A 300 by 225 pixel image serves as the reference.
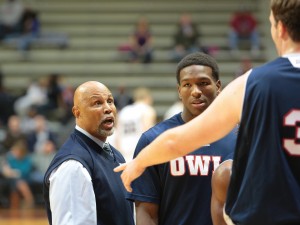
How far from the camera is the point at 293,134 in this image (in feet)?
8.46

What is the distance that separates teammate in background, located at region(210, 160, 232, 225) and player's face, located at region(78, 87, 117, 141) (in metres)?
1.10

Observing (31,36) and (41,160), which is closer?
(41,160)

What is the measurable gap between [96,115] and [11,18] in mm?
14446

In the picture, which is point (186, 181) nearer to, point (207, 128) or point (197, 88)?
point (197, 88)

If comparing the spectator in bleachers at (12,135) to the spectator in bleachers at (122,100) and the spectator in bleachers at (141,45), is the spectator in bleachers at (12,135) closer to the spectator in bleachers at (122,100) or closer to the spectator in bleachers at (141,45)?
the spectator in bleachers at (122,100)

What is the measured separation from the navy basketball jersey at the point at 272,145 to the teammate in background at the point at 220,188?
0.27 m

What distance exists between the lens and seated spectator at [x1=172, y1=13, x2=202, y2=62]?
17.2 metres

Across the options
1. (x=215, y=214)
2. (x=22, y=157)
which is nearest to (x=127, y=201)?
(x=215, y=214)

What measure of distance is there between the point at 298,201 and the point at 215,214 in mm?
638

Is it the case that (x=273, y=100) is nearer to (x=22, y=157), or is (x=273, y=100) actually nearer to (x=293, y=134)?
(x=293, y=134)

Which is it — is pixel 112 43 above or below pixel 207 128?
below

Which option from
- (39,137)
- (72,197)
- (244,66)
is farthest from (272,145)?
(244,66)

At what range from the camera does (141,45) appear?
17297 mm

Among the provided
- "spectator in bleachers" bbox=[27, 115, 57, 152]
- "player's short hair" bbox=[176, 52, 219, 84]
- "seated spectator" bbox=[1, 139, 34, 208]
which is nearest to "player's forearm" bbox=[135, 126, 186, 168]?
"player's short hair" bbox=[176, 52, 219, 84]
